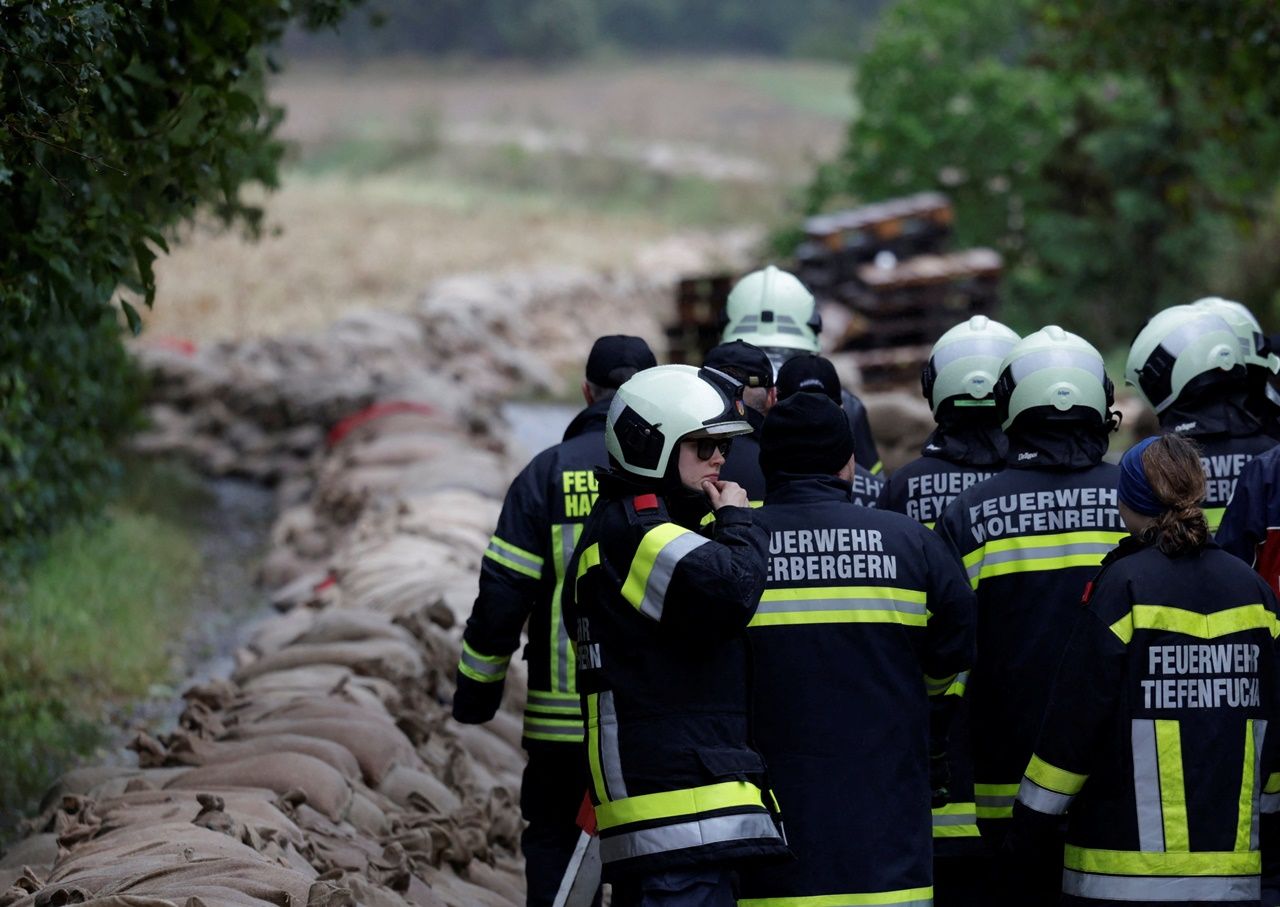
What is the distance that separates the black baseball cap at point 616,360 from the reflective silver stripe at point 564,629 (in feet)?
1.58

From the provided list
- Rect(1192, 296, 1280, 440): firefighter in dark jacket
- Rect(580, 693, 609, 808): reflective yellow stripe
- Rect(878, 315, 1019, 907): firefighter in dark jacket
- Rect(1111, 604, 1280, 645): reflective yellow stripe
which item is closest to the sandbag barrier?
Rect(580, 693, 609, 808): reflective yellow stripe

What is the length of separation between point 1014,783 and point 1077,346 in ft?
3.77

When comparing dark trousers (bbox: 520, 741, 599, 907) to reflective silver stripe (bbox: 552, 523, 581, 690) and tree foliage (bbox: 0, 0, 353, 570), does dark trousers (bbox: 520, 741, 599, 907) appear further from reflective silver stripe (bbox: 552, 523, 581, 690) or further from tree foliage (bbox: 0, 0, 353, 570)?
tree foliage (bbox: 0, 0, 353, 570)

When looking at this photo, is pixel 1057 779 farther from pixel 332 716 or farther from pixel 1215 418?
pixel 332 716

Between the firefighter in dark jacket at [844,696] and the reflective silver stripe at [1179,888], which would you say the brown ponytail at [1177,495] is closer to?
the firefighter in dark jacket at [844,696]

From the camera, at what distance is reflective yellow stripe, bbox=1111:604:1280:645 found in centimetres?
403

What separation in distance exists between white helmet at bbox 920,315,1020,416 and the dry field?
469 cm

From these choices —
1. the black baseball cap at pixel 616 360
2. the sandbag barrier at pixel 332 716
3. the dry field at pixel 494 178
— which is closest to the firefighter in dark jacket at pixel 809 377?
the black baseball cap at pixel 616 360

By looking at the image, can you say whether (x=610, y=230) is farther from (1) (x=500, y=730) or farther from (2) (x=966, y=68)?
(1) (x=500, y=730)

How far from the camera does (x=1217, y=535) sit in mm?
5016

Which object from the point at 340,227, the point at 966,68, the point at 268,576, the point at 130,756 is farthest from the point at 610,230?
the point at 130,756

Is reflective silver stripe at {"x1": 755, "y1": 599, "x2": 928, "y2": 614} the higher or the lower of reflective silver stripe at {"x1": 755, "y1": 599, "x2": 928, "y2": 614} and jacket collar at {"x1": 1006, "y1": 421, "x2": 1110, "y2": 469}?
the lower

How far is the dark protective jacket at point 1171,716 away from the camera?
4039mm

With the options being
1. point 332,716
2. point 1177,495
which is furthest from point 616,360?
point 332,716
